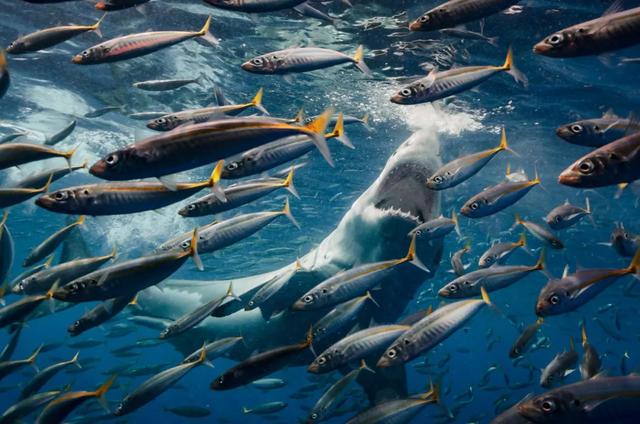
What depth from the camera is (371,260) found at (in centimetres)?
650

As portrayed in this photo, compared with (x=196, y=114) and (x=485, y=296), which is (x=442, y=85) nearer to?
(x=485, y=296)

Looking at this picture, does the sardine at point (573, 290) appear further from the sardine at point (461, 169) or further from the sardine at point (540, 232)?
the sardine at point (540, 232)

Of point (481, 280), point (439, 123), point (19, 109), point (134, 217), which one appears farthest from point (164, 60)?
point (134, 217)

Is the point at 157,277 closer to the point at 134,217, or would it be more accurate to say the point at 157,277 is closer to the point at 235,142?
the point at 235,142

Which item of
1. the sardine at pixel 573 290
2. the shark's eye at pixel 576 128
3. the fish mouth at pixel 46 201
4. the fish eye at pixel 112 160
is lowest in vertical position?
the sardine at pixel 573 290

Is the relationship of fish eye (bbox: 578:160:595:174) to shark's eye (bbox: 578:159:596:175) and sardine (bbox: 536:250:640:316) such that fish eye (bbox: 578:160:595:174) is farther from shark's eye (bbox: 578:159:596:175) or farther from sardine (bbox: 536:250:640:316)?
sardine (bbox: 536:250:640:316)

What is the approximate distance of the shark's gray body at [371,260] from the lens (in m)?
5.86

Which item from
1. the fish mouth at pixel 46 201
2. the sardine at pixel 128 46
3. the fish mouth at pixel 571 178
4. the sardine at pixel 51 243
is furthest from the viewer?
the sardine at pixel 51 243

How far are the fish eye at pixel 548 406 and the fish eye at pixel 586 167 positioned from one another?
4.50 feet

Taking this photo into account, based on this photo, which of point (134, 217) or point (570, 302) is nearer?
point (570, 302)

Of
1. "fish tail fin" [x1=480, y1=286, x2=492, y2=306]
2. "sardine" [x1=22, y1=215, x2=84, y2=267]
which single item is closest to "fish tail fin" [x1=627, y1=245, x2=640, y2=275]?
"fish tail fin" [x1=480, y1=286, x2=492, y2=306]

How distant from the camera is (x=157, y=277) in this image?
3.34 meters

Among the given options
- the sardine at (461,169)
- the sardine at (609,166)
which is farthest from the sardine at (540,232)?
the sardine at (609,166)

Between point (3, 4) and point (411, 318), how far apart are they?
11.4 meters
